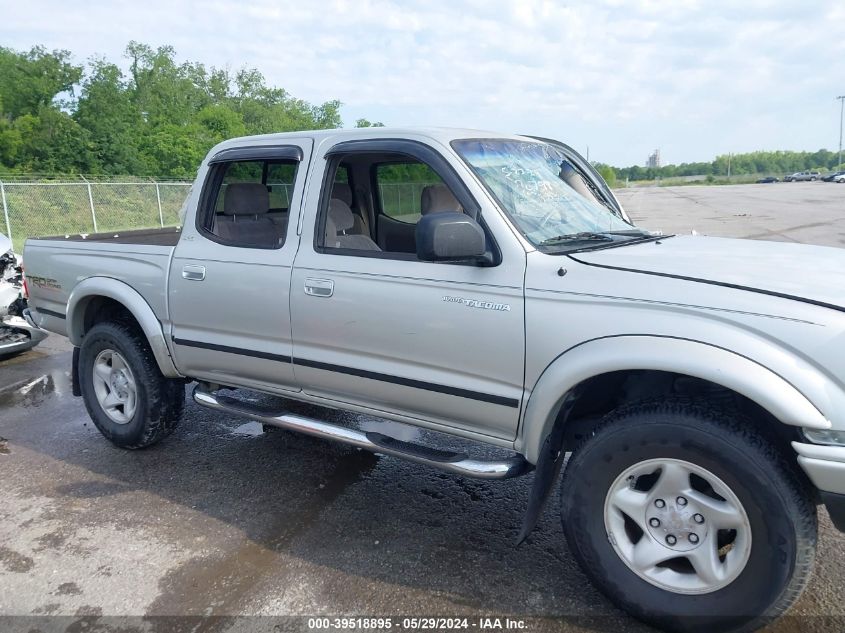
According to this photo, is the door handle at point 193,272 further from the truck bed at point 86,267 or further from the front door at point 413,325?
the front door at point 413,325

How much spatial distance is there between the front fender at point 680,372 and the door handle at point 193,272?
212cm

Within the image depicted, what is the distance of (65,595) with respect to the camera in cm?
305

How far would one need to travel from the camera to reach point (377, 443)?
3.41 metres

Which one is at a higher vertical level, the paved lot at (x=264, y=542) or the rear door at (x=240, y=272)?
the rear door at (x=240, y=272)

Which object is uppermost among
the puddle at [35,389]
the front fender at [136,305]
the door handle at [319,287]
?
the door handle at [319,287]

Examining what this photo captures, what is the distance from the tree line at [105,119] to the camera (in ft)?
121


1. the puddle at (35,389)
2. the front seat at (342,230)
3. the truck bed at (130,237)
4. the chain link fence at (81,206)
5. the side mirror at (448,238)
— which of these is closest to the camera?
the side mirror at (448,238)

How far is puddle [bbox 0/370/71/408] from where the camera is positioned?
5.82m

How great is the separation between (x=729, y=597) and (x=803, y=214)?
2721 centimetres

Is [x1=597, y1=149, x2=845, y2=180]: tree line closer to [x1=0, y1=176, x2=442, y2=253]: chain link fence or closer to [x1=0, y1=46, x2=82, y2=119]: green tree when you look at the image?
[x1=0, y1=46, x2=82, y2=119]: green tree

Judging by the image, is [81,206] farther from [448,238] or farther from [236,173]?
[448,238]

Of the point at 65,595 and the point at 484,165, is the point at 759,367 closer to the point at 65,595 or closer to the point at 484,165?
the point at 484,165

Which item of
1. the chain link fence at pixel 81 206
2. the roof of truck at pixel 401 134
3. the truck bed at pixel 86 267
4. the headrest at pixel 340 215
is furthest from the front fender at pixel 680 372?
the chain link fence at pixel 81 206

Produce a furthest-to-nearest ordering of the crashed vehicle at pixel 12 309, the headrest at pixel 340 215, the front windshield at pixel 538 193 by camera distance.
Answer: the crashed vehicle at pixel 12 309, the headrest at pixel 340 215, the front windshield at pixel 538 193
